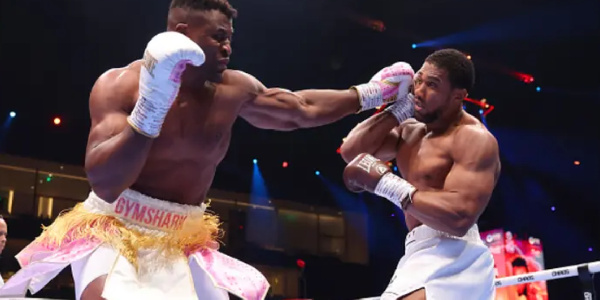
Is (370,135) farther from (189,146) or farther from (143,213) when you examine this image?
(143,213)

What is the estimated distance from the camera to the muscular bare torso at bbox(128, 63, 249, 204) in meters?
1.95

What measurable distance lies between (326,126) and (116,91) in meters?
9.75

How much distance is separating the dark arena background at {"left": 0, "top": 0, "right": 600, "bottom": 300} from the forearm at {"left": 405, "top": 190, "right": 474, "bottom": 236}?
5.27 metres

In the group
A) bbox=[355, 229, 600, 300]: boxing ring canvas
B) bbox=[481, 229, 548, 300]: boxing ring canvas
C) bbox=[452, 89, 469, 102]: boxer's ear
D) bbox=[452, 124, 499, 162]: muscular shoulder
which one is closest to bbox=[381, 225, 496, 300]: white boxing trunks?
bbox=[452, 124, 499, 162]: muscular shoulder

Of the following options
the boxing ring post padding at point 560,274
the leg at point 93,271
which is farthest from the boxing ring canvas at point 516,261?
the leg at point 93,271

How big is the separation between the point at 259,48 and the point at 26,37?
2.95 m

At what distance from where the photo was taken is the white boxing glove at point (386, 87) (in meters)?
2.60

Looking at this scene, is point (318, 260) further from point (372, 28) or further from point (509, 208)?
point (372, 28)

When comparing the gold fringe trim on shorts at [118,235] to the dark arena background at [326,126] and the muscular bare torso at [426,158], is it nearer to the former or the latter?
the muscular bare torso at [426,158]

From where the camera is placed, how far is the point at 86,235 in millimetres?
1880

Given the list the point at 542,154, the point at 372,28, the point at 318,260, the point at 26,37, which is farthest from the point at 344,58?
the point at 318,260

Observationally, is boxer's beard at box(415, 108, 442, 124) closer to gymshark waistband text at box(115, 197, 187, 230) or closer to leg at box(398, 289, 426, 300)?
leg at box(398, 289, 426, 300)

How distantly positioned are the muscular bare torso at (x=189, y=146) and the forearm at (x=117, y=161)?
197 mm

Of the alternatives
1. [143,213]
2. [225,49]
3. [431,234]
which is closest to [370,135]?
[431,234]
